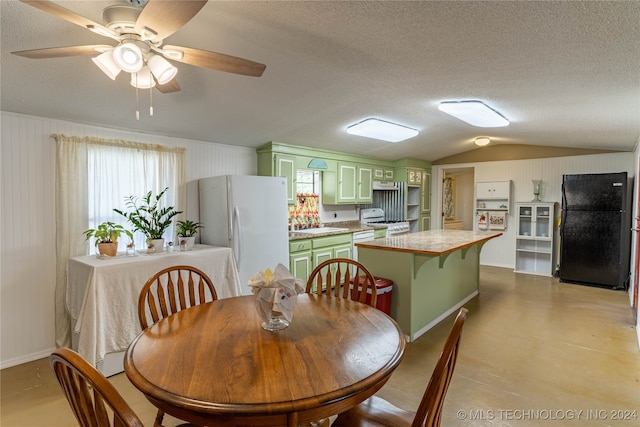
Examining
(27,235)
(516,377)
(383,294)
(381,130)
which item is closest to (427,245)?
(383,294)

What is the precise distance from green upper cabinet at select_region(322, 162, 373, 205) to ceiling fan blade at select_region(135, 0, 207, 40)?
3874 millimetres

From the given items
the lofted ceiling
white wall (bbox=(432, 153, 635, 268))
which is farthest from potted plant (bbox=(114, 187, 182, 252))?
white wall (bbox=(432, 153, 635, 268))

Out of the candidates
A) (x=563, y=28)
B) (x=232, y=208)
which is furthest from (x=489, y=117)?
(x=232, y=208)

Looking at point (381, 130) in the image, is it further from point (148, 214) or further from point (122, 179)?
point (122, 179)

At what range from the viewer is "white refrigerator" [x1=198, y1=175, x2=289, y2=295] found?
3.43 m

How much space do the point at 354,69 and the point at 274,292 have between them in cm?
188

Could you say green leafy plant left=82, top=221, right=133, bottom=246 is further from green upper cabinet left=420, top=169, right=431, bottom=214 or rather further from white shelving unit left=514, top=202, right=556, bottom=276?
white shelving unit left=514, top=202, right=556, bottom=276

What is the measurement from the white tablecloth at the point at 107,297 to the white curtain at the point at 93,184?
0.17 m

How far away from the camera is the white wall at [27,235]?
2619 mm

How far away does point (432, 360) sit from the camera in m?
2.75

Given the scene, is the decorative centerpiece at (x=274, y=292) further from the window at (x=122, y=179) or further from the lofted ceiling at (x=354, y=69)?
the window at (x=122, y=179)

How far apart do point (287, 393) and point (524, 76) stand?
2677 mm

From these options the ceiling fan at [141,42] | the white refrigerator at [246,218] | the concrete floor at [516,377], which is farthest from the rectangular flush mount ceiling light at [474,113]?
the ceiling fan at [141,42]

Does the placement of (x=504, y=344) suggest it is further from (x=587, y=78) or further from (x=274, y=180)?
(x=274, y=180)
